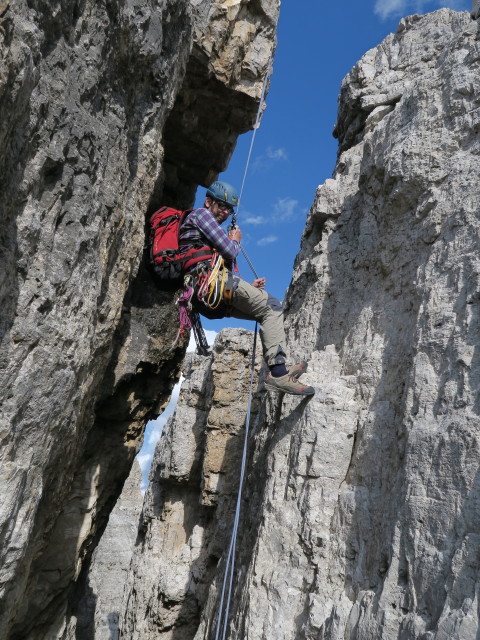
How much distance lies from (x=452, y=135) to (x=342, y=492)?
3724mm

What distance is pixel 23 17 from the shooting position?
392 cm

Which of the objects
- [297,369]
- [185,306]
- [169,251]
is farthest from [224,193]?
[297,369]

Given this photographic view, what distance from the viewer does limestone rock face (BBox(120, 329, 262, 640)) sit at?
12.6 m

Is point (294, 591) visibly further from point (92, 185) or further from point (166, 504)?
point (166, 504)

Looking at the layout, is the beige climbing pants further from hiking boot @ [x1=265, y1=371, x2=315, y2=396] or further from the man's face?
the man's face

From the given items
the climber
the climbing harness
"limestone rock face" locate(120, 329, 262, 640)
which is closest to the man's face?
the climber

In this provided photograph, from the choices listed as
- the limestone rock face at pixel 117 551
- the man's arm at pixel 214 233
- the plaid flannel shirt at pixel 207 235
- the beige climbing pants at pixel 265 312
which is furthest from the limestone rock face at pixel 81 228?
the limestone rock face at pixel 117 551

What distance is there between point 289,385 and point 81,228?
8.81ft

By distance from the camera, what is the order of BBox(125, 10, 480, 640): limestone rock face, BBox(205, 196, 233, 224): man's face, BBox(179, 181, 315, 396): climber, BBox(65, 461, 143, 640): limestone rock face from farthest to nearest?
BBox(65, 461, 143, 640): limestone rock face → BBox(205, 196, 233, 224): man's face → BBox(179, 181, 315, 396): climber → BBox(125, 10, 480, 640): limestone rock face

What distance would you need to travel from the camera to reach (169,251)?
7570mm

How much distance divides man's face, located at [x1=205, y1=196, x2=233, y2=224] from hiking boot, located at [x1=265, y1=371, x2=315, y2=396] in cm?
194

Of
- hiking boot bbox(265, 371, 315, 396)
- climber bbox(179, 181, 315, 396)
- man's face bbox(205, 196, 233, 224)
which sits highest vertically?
man's face bbox(205, 196, 233, 224)

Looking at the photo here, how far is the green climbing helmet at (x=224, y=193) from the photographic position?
7.49 meters

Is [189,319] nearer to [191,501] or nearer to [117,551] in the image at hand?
[191,501]
